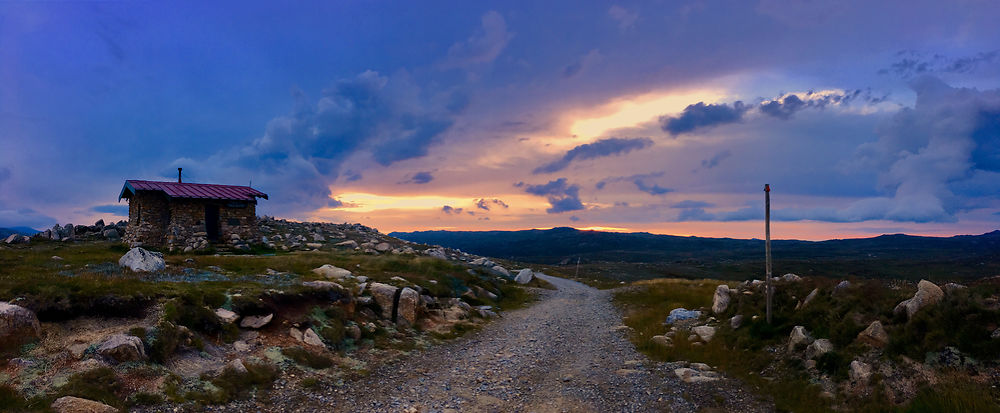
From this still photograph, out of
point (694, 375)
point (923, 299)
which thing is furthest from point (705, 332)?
point (923, 299)

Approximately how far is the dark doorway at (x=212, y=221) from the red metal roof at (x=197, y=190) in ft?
4.49

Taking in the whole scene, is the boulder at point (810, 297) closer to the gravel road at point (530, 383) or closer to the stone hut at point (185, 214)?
the gravel road at point (530, 383)

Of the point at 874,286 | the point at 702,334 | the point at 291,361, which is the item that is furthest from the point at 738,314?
the point at 291,361

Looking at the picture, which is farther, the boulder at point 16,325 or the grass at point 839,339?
the boulder at point 16,325

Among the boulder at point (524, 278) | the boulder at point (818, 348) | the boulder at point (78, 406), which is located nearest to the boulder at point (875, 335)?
the boulder at point (818, 348)

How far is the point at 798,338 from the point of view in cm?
1575

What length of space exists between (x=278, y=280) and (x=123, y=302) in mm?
8382

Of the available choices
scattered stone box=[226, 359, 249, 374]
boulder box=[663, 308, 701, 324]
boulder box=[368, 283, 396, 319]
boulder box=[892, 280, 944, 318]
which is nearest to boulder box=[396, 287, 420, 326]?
boulder box=[368, 283, 396, 319]

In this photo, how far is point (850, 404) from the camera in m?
11.7

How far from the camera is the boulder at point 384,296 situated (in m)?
22.4

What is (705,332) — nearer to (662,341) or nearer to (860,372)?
(662,341)

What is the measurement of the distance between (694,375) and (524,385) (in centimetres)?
614

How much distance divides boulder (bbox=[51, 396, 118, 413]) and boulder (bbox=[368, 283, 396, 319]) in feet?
41.3

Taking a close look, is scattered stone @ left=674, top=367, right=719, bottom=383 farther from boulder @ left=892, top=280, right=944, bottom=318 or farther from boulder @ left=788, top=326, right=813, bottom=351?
boulder @ left=892, top=280, right=944, bottom=318
